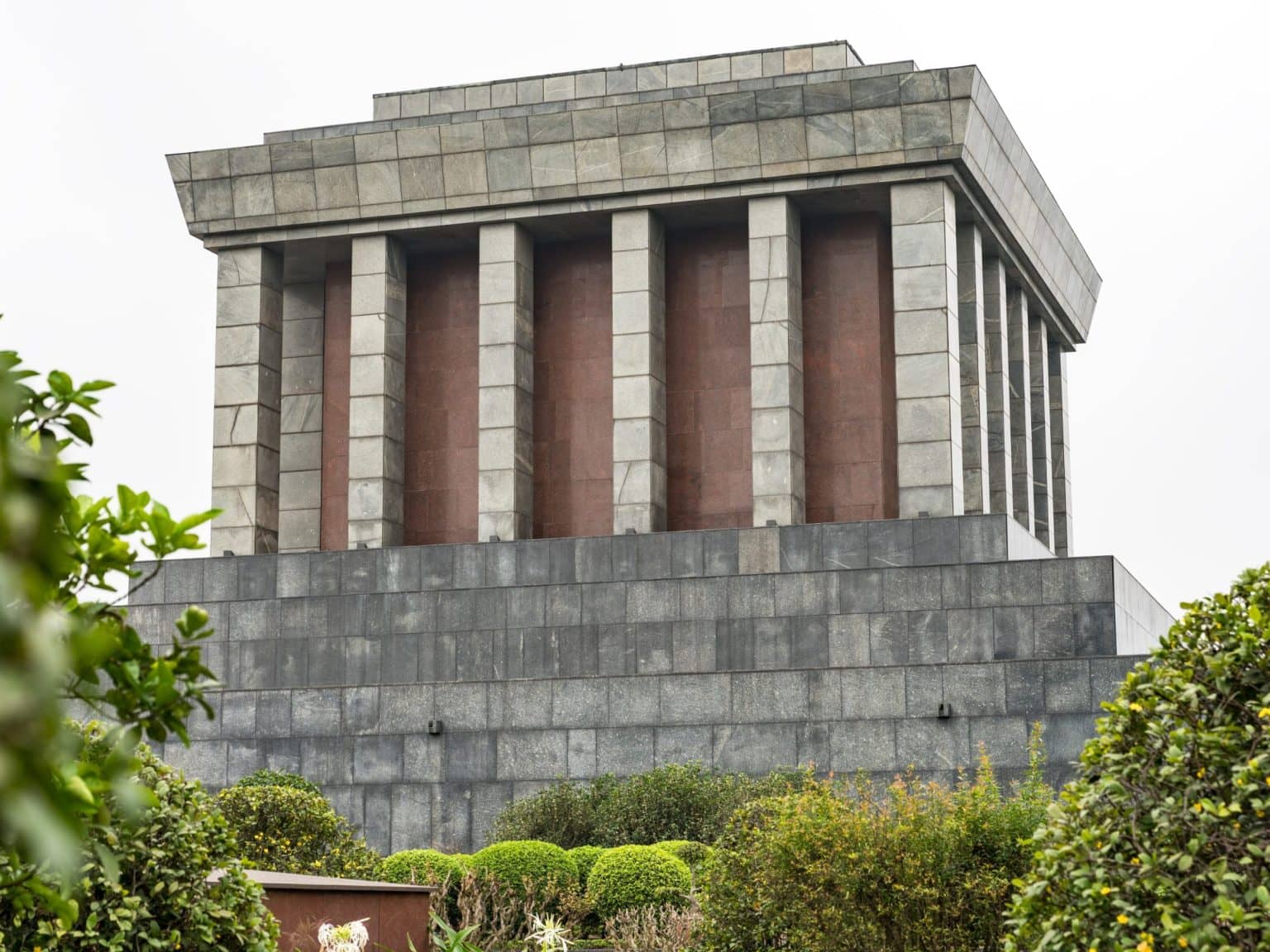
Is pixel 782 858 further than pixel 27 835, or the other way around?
pixel 782 858

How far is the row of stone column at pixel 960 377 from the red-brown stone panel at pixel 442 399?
7.72 metres

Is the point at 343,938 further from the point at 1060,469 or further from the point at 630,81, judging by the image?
the point at 1060,469

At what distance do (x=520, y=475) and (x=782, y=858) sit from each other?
1789 cm

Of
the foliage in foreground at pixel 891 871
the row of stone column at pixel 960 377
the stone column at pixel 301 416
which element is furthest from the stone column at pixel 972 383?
the foliage in foreground at pixel 891 871

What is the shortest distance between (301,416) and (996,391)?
12690 millimetres

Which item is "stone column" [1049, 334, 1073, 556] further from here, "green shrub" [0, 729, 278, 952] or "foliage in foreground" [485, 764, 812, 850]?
"green shrub" [0, 729, 278, 952]

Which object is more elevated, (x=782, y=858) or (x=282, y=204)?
(x=282, y=204)

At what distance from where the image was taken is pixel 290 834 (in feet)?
61.1

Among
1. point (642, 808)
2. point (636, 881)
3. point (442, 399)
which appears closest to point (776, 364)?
point (442, 399)

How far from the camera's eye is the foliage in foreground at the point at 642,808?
20.9m

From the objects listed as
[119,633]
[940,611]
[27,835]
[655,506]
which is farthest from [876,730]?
[27,835]

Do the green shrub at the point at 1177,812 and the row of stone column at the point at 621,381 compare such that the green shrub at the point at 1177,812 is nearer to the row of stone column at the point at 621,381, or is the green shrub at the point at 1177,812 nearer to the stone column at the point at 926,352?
the stone column at the point at 926,352

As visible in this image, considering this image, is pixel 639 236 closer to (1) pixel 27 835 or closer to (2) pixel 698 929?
(2) pixel 698 929

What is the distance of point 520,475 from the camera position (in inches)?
1187
